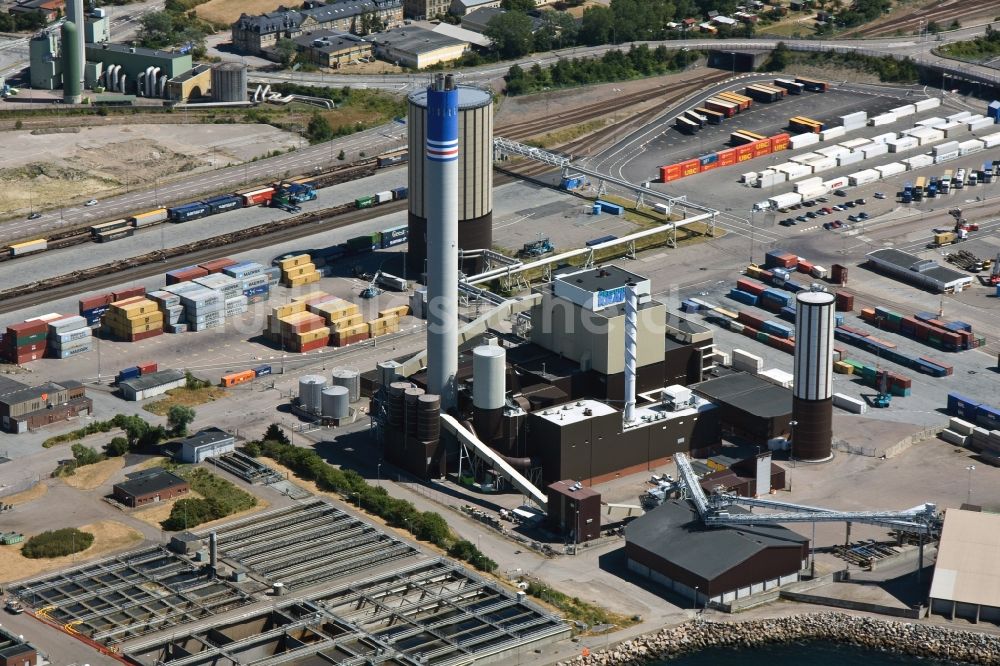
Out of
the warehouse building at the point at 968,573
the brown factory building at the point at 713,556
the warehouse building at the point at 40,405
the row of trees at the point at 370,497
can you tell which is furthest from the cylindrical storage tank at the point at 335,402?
the warehouse building at the point at 968,573

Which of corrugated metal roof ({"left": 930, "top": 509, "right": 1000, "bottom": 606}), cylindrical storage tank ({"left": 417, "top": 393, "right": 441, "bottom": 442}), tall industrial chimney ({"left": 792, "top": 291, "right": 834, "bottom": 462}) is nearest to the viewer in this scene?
corrugated metal roof ({"left": 930, "top": 509, "right": 1000, "bottom": 606})

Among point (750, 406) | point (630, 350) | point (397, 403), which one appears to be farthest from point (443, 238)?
point (750, 406)

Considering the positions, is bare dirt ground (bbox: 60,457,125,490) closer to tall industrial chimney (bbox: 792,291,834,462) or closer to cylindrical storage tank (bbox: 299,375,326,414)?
cylindrical storage tank (bbox: 299,375,326,414)

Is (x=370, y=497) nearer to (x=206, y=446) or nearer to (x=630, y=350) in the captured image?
(x=206, y=446)

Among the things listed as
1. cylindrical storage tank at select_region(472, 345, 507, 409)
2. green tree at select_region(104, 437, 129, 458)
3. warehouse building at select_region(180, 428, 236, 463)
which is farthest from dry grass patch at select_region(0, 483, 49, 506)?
cylindrical storage tank at select_region(472, 345, 507, 409)

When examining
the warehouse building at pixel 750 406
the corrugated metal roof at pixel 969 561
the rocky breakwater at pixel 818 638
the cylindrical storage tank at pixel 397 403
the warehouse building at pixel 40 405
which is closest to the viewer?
the rocky breakwater at pixel 818 638

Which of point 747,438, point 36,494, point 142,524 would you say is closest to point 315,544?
point 142,524

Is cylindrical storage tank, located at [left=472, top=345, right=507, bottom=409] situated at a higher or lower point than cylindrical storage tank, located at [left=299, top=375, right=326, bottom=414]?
higher

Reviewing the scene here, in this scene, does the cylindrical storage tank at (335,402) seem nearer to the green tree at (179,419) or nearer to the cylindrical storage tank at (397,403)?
the cylindrical storage tank at (397,403)
